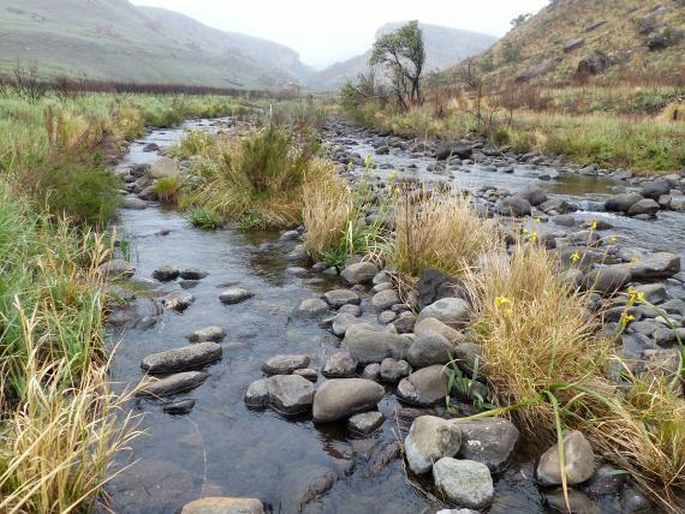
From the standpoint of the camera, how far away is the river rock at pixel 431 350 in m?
3.77

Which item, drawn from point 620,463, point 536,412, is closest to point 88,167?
point 536,412

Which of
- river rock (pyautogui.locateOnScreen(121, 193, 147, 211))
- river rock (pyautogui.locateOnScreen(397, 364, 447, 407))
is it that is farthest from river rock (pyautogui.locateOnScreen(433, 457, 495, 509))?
river rock (pyautogui.locateOnScreen(121, 193, 147, 211))

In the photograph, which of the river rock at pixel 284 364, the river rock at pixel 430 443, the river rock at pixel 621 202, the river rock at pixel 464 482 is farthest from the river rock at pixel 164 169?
the river rock at pixel 464 482

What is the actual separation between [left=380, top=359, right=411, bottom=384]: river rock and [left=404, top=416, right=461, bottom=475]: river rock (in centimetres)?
75

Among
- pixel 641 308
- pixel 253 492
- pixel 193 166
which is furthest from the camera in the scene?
pixel 193 166

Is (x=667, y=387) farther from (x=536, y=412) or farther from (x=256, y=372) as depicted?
(x=256, y=372)

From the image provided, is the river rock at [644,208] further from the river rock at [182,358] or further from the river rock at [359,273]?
the river rock at [182,358]

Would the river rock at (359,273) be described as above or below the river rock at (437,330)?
below

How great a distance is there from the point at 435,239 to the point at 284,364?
7.34ft

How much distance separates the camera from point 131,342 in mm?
4203

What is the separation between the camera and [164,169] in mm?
10312

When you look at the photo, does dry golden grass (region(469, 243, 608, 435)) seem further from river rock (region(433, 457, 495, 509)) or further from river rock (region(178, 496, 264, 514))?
river rock (region(178, 496, 264, 514))

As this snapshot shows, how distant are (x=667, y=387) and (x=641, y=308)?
6.47 ft

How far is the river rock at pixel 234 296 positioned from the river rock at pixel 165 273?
2.49 feet
